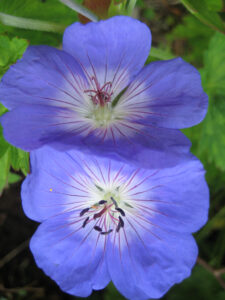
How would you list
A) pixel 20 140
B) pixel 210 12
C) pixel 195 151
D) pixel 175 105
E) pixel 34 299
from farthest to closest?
pixel 34 299 < pixel 195 151 < pixel 210 12 < pixel 175 105 < pixel 20 140

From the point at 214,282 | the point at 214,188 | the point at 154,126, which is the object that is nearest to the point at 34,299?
the point at 214,282

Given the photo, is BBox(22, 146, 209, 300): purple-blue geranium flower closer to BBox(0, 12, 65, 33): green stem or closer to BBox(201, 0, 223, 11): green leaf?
BBox(0, 12, 65, 33): green stem

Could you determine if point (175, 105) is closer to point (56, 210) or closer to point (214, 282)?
point (56, 210)

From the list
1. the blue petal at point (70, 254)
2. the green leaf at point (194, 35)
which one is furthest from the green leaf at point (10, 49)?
the green leaf at point (194, 35)

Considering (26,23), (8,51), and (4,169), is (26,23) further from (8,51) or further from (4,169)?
(4,169)

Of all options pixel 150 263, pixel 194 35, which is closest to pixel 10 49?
pixel 150 263

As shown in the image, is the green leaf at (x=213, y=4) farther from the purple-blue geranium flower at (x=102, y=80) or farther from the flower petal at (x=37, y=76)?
the flower petal at (x=37, y=76)

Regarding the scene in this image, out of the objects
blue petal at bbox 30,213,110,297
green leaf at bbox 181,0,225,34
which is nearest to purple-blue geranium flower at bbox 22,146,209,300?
blue petal at bbox 30,213,110,297
